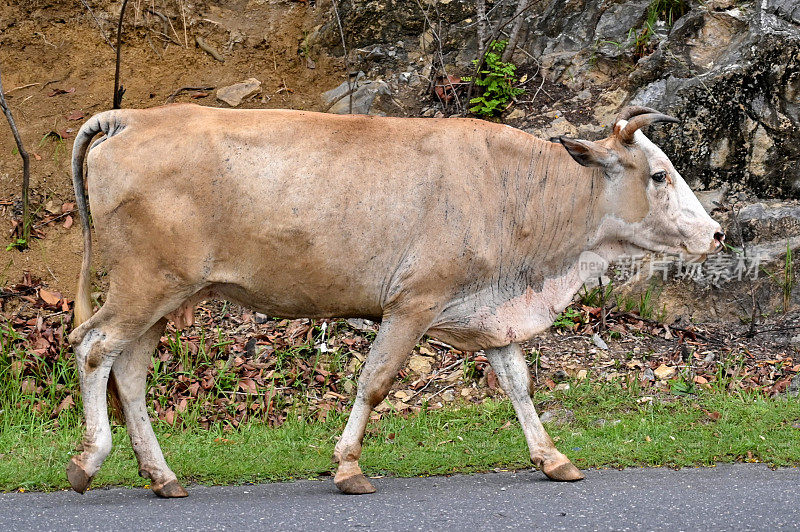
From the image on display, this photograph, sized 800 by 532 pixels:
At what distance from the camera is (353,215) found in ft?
18.0

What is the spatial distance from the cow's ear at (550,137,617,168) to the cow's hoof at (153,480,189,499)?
2.86m

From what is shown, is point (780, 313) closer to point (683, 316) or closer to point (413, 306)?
point (683, 316)

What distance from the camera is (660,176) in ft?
19.6

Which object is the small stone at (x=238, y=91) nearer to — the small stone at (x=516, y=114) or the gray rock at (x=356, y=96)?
the gray rock at (x=356, y=96)

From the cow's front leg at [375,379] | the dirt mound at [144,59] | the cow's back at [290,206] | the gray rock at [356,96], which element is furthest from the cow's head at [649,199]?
the dirt mound at [144,59]

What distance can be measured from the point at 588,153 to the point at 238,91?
17.4ft

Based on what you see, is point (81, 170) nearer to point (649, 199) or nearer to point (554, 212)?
point (554, 212)

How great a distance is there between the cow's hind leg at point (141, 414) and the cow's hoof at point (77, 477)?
13.0 inches

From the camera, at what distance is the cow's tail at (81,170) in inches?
222

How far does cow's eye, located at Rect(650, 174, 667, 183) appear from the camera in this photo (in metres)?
5.96

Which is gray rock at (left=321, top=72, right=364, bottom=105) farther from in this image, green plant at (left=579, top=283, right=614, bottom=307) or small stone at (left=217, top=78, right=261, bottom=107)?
green plant at (left=579, top=283, right=614, bottom=307)

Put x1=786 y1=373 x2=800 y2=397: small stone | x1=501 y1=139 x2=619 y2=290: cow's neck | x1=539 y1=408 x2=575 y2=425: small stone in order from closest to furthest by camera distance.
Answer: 1. x1=501 y1=139 x2=619 y2=290: cow's neck
2. x1=539 y1=408 x2=575 y2=425: small stone
3. x1=786 y1=373 x2=800 y2=397: small stone

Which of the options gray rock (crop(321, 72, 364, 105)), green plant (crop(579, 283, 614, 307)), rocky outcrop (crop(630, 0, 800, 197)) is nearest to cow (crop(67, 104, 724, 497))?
green plant (crop(579, 283, 614, 307))

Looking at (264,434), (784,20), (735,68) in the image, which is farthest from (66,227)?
(784,20)
